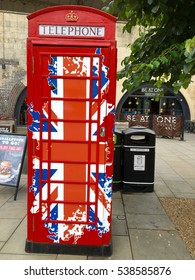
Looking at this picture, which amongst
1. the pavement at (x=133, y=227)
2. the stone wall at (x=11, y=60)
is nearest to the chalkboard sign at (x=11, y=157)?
the pavement at (x=133, y=227)

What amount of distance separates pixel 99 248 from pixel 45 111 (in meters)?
1.73

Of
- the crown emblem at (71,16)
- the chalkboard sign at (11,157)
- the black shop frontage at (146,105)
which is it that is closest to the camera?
the crown emblem at (71,16)

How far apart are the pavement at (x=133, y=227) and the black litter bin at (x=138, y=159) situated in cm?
29

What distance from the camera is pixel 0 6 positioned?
6691mm

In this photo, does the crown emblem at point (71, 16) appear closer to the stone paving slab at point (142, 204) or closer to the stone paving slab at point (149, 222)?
the stone paving slab at point (149, 222)

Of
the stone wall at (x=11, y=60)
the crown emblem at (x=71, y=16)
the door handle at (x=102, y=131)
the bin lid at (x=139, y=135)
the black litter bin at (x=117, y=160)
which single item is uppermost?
the stone wall at (x=11, y=60)

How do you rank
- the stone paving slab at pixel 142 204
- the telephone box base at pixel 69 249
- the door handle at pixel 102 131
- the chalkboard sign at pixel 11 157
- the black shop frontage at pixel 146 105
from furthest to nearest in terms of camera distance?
the black shop frontage at pixel 146 105 → the chalkboard sign at pixel 11 157 → the stone paving slab at pixel 142 204 → the telephone box base at pixel 69 249 → the door handle at pixel 102 131

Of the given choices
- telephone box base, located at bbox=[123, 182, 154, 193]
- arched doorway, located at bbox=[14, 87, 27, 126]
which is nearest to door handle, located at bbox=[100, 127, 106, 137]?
telephone box base, located at bbox=[123, 182, 154, 193]

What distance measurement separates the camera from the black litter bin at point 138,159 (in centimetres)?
590

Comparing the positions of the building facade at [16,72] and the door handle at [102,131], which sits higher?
the building facade at [16,72]

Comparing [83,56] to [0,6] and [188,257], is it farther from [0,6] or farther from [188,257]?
[0,6]

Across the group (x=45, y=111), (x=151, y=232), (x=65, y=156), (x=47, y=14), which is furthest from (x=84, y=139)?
(x=151, y=232)

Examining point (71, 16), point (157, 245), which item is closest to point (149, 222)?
point (157, 245)

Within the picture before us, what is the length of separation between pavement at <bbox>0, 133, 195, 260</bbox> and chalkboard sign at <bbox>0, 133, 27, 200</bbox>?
1.26 feet
